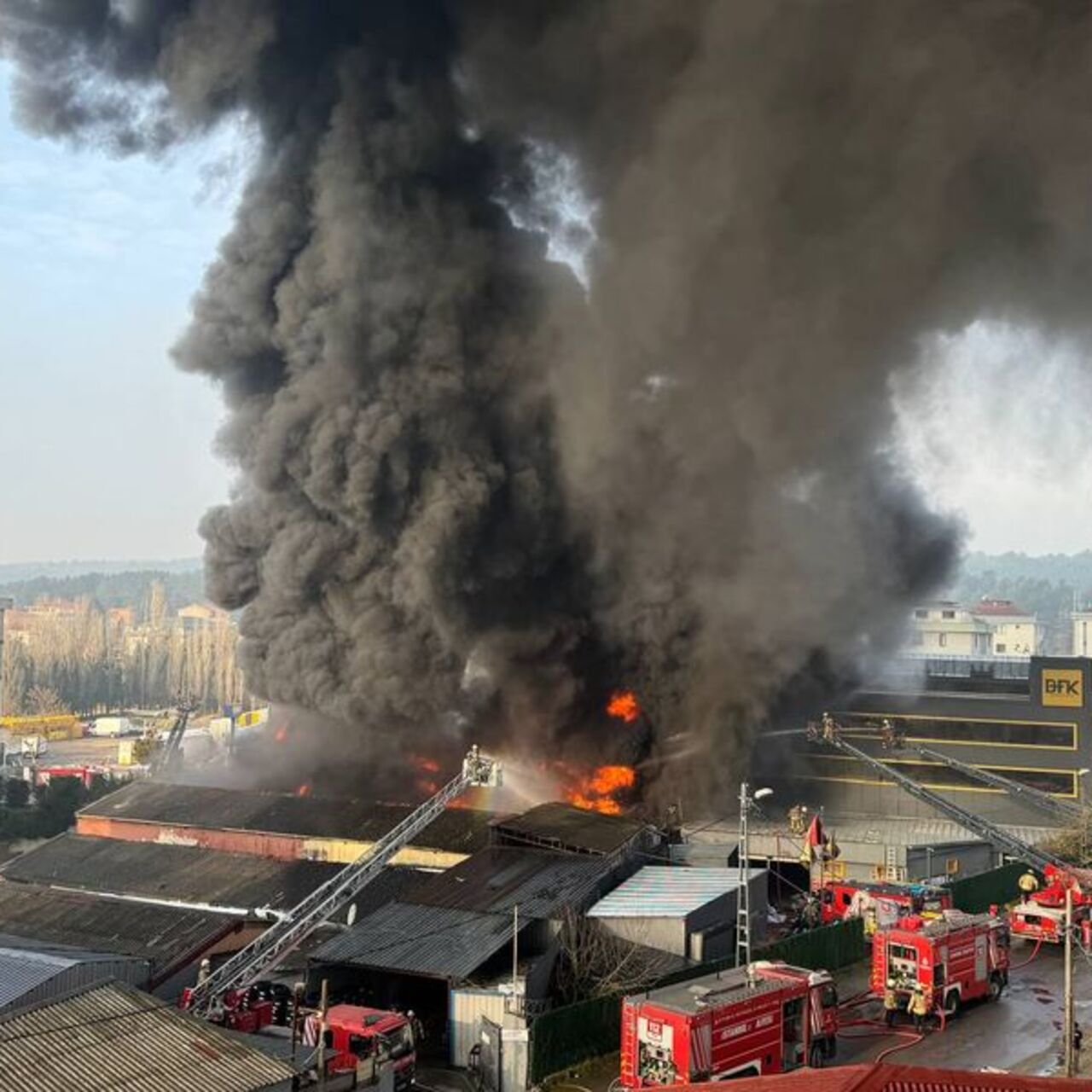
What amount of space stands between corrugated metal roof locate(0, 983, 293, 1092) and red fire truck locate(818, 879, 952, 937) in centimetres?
1602

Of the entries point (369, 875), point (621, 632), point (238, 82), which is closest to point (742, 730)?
point (621, 632)

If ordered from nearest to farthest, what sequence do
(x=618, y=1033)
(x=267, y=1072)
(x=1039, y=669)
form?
(x=267, y=1072)
(x=618, y=1033)
(x=1039, y=669)

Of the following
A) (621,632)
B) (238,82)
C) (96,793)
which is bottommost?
(96,793)

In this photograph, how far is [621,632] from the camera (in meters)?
45.5

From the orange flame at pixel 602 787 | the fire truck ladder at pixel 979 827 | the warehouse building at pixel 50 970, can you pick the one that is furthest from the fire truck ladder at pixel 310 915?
the orange flame at pixel 602 787

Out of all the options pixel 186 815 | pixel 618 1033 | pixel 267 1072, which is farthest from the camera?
pixel 186 815

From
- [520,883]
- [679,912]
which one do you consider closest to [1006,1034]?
[679,912]

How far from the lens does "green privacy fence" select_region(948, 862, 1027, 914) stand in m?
30.7

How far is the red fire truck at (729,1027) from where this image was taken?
17.5 meters

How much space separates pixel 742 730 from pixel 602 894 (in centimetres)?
1897

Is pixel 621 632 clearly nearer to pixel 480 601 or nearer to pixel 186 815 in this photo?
pixel 480 601

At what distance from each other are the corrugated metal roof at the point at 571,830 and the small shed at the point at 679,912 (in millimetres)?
1583

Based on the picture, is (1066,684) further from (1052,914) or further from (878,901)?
(878,901)

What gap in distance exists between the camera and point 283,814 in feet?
119
